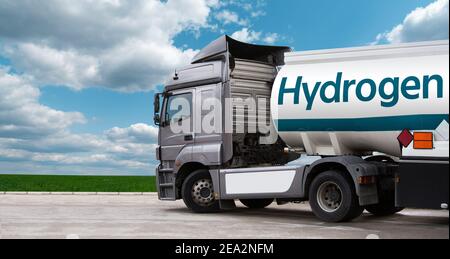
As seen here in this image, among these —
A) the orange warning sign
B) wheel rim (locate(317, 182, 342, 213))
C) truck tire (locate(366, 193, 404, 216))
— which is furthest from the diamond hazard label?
truck tire (locate(366, 193, 404, 216))

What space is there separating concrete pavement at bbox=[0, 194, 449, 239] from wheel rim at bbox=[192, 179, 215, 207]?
416 millimetres

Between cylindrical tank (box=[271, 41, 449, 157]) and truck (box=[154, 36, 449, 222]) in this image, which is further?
cylindrical tank (box=[271, 41, 449, 157])

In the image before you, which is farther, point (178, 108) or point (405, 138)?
point (178, 108)

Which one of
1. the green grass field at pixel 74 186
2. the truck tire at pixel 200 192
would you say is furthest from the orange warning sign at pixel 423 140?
the green grass field at pixel 74 186

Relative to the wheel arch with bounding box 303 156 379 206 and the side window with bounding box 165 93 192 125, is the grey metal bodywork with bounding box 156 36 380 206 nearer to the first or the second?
the side window with bounding box 165 93 192 125

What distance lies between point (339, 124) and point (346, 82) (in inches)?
31.5

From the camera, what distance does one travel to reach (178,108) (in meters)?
14.0

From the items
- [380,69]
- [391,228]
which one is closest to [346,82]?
[380,69]

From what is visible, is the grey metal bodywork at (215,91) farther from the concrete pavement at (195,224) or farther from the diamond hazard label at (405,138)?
the diamond hazard label at (405,138)

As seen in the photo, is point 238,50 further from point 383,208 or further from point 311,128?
point 383,208

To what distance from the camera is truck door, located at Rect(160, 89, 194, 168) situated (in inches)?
540

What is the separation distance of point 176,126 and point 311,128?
3804mm

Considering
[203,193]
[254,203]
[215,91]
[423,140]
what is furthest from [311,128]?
[254,203]

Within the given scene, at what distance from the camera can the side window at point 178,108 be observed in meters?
13.8
